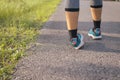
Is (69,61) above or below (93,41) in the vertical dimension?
above

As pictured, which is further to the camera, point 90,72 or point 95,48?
point 95,48

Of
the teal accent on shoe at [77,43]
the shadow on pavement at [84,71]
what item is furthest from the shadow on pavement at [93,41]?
the shadow on pavement at [84,71]

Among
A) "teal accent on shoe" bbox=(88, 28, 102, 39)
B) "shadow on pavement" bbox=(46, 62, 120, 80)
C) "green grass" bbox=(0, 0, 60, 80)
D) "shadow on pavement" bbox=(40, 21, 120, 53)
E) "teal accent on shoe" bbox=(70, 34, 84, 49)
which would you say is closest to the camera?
"shadow on pavement" bbox=(46, 62, 120, 80)

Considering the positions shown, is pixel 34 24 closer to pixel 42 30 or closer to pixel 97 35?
pixel 42 30

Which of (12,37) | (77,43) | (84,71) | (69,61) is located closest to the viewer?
(84,71)

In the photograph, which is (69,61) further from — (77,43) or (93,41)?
(93,41)

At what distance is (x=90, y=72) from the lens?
7.92ft

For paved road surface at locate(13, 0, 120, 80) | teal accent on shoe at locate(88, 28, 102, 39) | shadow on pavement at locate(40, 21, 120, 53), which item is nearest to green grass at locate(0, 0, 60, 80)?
paved road surface at locate(13, 0, 120, 80)

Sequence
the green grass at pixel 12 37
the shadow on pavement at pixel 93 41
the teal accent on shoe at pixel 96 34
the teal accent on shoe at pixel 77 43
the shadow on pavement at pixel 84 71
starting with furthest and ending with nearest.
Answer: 1. the teal accent on shoe at pixel 96 34
2. the shadow on pavement at pixel 93 41
3. the teal accent on shoe at pixel 77 43
4. the green grass at pixel 12 37
5. the shadow on pavement at pixel 84 71

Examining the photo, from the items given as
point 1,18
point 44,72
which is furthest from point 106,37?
point 1,18

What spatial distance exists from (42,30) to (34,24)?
50cm

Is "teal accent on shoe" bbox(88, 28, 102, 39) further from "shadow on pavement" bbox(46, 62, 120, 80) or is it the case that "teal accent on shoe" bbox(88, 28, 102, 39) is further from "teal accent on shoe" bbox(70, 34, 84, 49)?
"shadow on pavement" bbox(46, 62, 120, 80)

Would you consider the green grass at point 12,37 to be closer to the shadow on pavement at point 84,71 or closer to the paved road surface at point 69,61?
the paved road surface at point 69,61

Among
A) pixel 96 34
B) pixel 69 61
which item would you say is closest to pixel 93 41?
pixel 96 34
